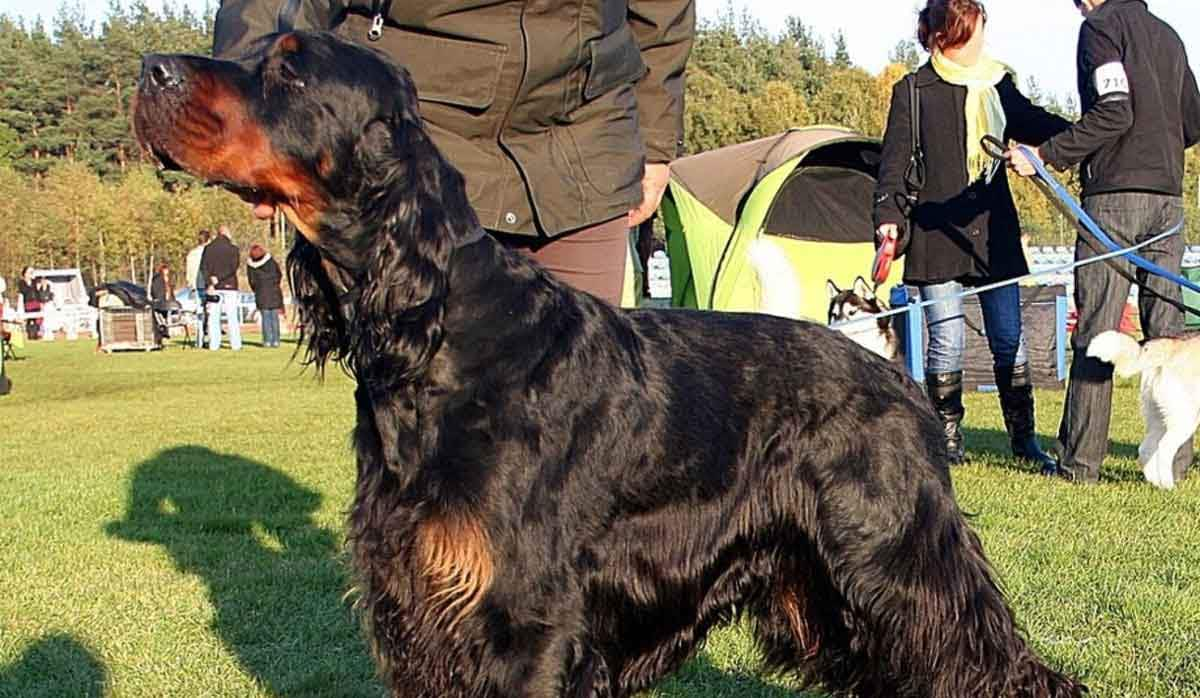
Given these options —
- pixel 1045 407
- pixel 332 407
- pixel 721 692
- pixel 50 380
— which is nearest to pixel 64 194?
pixel 50 380

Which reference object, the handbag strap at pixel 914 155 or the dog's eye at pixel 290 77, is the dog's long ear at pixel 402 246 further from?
the handbag strap at pixel 914 155

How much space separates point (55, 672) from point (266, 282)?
21.1m

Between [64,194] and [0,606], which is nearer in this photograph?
Answer: [0,606]

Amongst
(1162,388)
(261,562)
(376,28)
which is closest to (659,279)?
(1162,388)

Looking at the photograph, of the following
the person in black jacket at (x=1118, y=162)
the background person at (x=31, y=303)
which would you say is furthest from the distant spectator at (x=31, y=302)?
the person in black jacket at (x=1118, y=162)

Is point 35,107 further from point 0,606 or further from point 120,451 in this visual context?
point 0,606

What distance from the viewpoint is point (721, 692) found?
12.7ft

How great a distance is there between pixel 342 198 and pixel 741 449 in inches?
43.5

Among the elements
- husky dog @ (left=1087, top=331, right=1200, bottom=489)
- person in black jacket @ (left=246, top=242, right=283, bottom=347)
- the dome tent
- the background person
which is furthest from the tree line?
husky dog @ (left=1087, top=331, right=1200, bottom=489)

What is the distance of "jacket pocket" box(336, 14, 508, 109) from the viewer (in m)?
3.19

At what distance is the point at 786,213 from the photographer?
14703 millimetres

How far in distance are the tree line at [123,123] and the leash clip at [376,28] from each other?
33.1 meters

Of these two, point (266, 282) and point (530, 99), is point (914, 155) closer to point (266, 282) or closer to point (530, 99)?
point (530, 99)

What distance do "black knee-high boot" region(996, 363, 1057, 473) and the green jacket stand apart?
4.72m
